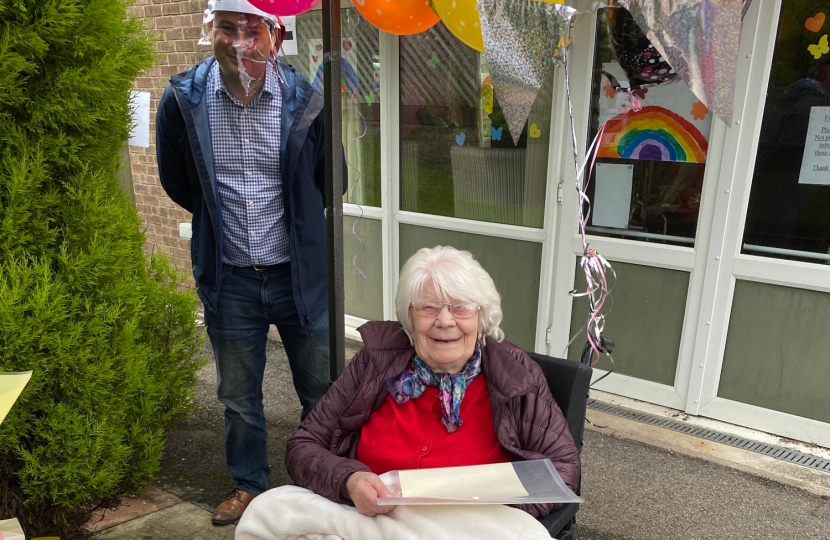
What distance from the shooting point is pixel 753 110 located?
3.02 m

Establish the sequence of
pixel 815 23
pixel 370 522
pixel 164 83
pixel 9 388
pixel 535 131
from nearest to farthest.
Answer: pixel 9 388
pixel 370 522
pixel 815 23
pixel 535 131
pixel 164 83

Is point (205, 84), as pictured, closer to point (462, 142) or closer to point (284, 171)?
point (284, 171)

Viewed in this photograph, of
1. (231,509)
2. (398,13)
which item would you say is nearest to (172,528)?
(231,509)

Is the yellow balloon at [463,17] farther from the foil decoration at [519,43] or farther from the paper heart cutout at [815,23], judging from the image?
the paper heart cutout at [815,23]

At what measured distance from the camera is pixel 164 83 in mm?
5395

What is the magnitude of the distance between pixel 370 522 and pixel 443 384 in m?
0.45

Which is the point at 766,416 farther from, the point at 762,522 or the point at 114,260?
the point at 114,260

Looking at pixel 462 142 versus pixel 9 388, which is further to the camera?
pixel 462 142

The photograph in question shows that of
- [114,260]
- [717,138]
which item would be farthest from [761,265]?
[114,260]

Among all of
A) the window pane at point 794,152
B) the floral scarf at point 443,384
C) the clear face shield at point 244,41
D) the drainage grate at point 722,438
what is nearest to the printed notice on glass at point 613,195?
the window pane at point 794,152

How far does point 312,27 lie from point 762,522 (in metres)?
4.13

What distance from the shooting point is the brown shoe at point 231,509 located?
101 inches

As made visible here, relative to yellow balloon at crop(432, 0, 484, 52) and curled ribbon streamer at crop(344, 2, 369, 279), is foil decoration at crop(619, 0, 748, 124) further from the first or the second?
curled ribbon streamer at crop(344, 2, 369, 279)

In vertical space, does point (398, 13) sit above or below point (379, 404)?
above
